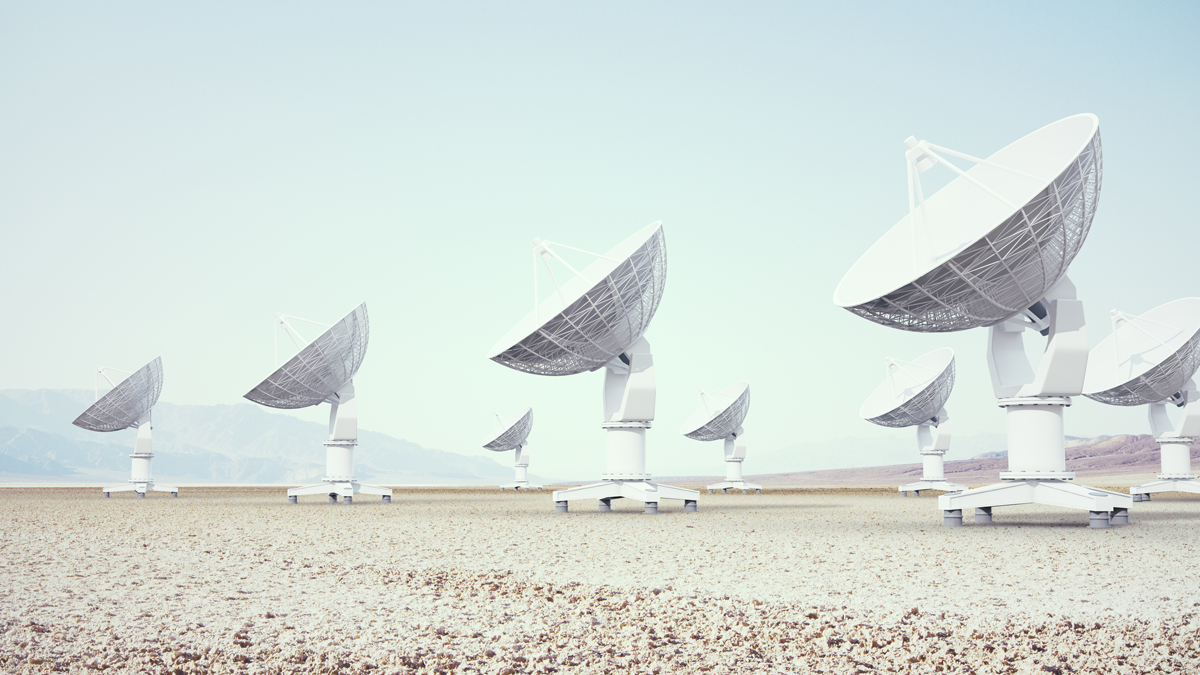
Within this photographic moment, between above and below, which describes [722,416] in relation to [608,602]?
above

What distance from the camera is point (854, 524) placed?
827 inches

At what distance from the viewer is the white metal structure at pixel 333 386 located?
3070 centimetres

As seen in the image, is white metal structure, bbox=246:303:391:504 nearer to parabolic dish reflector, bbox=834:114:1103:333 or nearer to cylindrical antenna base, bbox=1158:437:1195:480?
parabolic dish reflector, bbox=834:114:1103:333

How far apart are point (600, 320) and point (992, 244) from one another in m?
11.1

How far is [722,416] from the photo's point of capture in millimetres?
47719

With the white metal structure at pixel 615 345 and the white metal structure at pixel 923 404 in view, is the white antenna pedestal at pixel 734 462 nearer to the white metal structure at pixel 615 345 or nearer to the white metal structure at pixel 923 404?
the white metal structure at pixel 923 404

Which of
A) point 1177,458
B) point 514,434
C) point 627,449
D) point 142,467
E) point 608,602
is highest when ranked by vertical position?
point 514,434

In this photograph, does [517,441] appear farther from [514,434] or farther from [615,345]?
[615,345]

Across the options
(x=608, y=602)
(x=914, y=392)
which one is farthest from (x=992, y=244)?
(x=914, y=392)

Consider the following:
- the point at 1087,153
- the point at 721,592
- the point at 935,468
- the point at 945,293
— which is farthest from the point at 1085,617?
the point at 935,468

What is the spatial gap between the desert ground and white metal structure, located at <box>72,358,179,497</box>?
25.5 meters

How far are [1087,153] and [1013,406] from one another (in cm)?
586

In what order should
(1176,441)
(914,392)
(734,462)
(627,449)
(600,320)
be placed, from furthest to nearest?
1. (734,462)
2. (914,392)
3. (1176,441)
4. (627,449)
5. (600,320)

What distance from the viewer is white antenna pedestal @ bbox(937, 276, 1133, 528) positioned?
18547 mm
